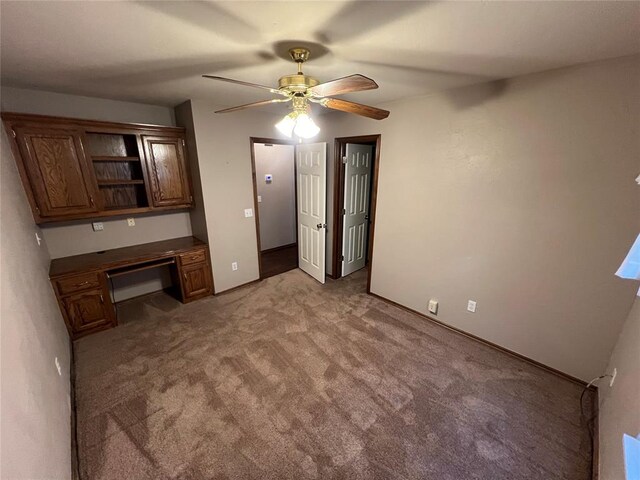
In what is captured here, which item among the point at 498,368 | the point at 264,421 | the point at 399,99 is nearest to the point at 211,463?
the point at 264,421

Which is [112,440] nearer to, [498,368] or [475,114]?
[498,368]

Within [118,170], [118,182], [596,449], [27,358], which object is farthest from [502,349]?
[118,170]

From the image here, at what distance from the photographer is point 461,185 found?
2.33 metres

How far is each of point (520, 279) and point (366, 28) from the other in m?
2.22

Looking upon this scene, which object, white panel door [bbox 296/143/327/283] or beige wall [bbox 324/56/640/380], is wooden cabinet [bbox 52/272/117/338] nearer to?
white panel door [bbox 296/143/327/283]

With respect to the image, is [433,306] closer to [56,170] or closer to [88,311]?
[88,311]

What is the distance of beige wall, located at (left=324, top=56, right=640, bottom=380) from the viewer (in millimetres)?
1664

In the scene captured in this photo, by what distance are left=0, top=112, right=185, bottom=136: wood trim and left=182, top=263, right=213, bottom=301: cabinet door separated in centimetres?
157

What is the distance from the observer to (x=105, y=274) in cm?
255

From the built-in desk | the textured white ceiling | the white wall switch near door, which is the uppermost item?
the textured white ceiling

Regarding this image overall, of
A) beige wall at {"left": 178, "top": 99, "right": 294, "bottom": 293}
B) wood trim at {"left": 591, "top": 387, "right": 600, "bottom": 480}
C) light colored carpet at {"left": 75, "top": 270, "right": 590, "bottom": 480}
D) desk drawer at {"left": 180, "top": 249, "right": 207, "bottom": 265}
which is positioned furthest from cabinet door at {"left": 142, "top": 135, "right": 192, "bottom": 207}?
wood trim at {"left": 591, "top": 387, "right": 600, "bottom": 480}

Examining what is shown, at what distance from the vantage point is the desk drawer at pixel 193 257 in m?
3.02

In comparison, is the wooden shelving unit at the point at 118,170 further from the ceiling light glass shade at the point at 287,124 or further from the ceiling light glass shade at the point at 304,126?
the ceiling light glass shade at the point at 304,126

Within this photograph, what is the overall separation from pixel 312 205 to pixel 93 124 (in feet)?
8.17
